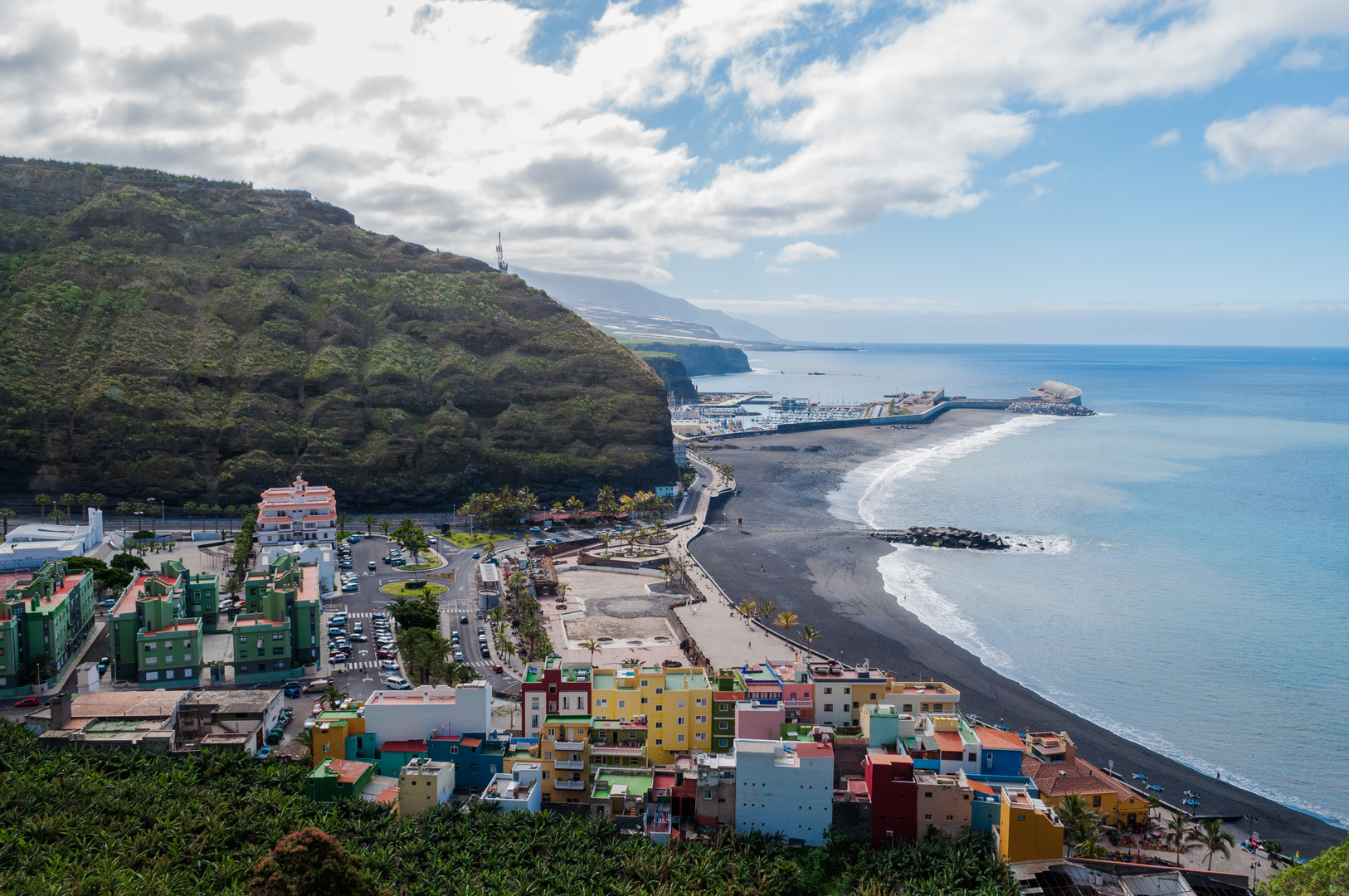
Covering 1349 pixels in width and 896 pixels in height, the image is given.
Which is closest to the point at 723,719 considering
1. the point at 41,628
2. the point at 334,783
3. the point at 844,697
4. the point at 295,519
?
the point at 844,697

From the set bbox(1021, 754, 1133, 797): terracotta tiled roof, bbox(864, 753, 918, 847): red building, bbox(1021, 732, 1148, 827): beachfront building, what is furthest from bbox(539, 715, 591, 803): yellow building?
bbox(1021, 754, 1133, 797): terracotta tiled roof

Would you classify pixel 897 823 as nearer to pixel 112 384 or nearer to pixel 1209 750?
pixel 1209 750

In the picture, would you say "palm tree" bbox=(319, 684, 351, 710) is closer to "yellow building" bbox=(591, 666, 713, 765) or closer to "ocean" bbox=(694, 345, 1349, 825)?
"yellow building" bbox=(591, 666, 713, 765)

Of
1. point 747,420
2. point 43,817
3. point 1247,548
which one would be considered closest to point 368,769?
point 43,817

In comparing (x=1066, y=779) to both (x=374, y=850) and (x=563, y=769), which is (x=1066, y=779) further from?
(x=374, y=850)

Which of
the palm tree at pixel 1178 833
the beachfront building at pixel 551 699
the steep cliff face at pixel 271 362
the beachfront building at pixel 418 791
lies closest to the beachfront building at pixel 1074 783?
the palm tree at pixel 1178 833

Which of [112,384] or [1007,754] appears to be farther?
[112,384]
